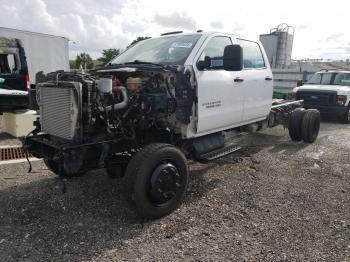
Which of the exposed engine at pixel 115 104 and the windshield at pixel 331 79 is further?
the windshield at pixel 331 79

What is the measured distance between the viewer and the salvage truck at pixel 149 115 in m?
3.83

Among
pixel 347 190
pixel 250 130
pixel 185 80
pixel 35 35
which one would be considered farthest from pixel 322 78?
pixel 35 35

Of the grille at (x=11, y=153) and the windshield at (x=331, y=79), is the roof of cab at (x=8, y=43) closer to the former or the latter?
the grille at (x=11, y=153)

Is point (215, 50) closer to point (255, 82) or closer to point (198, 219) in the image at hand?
point (255, 82)

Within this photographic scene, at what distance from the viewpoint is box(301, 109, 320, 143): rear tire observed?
777 cm

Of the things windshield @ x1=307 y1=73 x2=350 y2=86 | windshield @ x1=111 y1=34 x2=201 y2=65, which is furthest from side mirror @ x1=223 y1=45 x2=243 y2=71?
windshield @ x1=307 y1=73 x2=350 y2=86

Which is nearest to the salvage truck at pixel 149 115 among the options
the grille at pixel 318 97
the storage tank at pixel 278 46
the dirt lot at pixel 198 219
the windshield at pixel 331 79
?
the dirt lot at pixel 198 219

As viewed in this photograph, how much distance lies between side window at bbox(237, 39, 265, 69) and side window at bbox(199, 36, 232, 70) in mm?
515

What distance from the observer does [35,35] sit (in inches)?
622

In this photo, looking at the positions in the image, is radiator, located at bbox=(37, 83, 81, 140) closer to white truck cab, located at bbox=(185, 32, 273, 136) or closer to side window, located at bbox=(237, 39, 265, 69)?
white truck cab, located at bbox=(185, 32, 273, 136)

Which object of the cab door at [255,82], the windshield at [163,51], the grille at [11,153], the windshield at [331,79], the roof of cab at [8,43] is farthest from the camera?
the windshield at [331,79]

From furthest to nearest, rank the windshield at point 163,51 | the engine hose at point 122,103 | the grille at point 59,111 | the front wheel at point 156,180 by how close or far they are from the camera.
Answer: the windshield at point 163,51 → the engine hose at point 122,103 → the grille at point 59,111 → the front wheel at point 156,180

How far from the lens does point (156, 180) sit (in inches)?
152

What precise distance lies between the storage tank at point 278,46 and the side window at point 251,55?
42.0 ft
